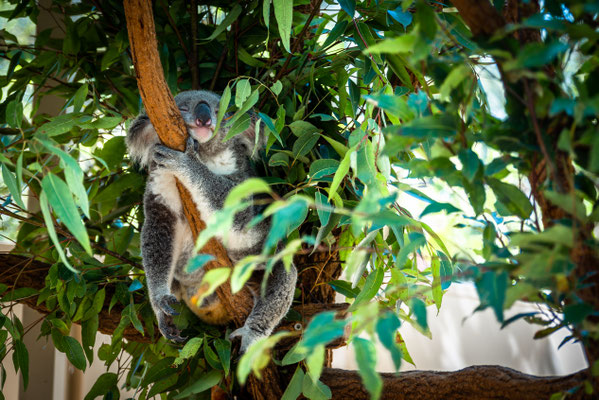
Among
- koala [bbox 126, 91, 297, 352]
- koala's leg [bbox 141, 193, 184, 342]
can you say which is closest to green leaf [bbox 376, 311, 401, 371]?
koala [bbox 126, 91, 297, 352]

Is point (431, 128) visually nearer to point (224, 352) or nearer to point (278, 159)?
point (278, 159)

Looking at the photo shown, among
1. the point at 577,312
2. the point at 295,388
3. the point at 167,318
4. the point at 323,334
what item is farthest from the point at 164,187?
the point at 577,312

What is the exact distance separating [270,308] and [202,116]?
840 mm

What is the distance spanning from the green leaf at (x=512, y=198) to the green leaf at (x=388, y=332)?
34 centimetres

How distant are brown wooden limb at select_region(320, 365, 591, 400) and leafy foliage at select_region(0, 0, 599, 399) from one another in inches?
6.9

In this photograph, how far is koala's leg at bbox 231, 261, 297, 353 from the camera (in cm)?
214

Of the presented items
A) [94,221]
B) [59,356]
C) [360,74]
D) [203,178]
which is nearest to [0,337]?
[94,221]

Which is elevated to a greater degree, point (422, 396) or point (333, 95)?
point (333, 95)

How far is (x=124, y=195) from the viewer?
2.71 meters

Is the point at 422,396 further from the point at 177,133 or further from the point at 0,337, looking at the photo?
the point at 0,337

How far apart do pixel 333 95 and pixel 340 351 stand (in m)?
1.99

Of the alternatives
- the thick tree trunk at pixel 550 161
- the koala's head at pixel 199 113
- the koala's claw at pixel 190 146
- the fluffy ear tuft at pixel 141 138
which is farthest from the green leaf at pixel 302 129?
the thick tree trunk at pixel 550 161

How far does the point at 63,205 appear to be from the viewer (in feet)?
3.27

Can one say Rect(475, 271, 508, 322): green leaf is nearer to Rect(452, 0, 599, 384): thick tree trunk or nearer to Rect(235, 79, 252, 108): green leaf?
Rect(452, 0, 599, 384): thick tree trunk
